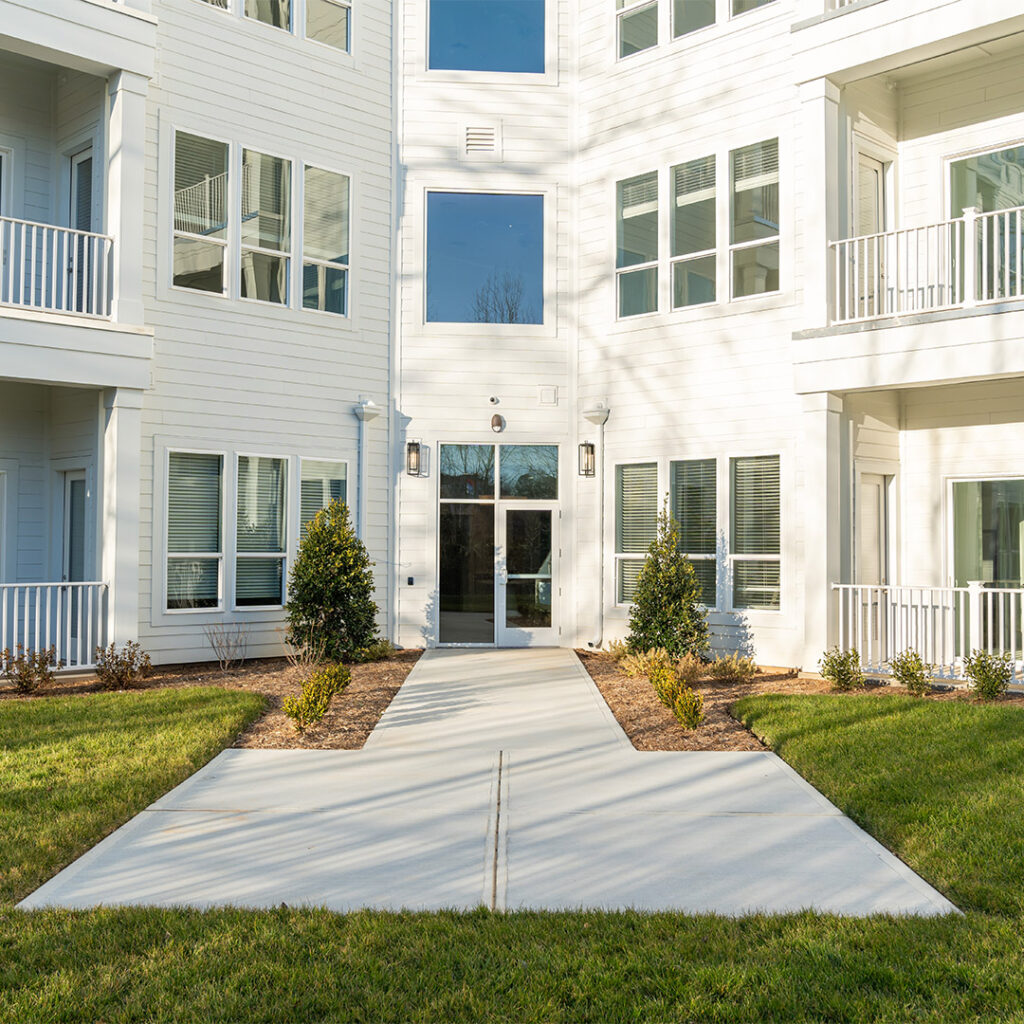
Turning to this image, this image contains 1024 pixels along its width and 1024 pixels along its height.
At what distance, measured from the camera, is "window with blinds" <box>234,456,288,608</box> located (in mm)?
12844

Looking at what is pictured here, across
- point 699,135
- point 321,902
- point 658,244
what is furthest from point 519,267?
point 321,902

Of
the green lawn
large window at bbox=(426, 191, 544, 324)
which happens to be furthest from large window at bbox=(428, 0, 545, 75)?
the green lawn

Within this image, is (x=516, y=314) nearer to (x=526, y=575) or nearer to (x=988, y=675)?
(x=526, y=575)

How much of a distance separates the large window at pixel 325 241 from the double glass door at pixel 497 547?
2696mm

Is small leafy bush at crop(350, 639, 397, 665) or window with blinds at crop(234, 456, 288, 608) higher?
window with blinds at crop(234, 456, 288, 608)

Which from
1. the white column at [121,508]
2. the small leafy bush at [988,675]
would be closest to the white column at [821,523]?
the small leafy bush at [988,675]

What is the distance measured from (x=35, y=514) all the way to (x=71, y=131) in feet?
16.2

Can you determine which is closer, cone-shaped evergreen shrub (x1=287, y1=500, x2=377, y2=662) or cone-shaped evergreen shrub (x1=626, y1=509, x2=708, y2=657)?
cone-shaped evergreen shrub (x1=626, y1=509, x2=708, y2=657)

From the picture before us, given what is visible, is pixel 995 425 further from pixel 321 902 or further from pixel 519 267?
pixel 321 902

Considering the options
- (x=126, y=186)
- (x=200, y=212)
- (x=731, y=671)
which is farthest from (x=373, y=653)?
(x=126, y=186)

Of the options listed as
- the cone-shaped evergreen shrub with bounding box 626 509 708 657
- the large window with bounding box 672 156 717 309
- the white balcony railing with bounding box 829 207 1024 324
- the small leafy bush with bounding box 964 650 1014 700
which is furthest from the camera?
the large window with bounding box 672 156 717 309

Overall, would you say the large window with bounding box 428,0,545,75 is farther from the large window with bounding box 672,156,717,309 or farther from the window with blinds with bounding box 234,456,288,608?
the window with blinds with bounding box 234,456,288,608

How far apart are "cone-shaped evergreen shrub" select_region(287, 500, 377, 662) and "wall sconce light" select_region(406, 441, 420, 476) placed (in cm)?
172

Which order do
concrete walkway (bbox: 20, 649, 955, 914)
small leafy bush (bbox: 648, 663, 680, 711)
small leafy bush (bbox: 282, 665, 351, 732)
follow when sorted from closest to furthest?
1. concrete walkway (bbox: 20, 649, 955, 914)
2. small leafy bush (bbox: 282, 665, 351, 732)
3. small leafy bush (bbox: 648, 663, 680, 711)
